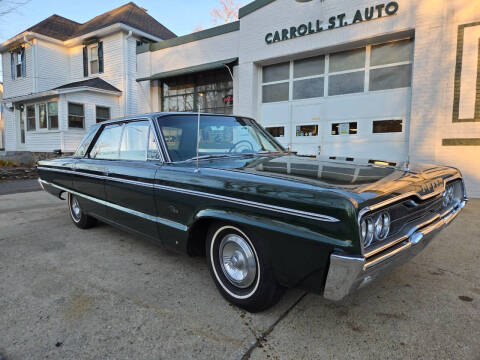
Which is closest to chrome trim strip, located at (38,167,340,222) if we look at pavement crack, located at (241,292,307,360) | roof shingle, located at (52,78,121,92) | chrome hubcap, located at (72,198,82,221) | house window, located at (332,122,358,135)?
pavement crack, located at (241,292,307,360)

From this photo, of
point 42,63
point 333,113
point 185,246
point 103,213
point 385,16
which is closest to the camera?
point 185,246

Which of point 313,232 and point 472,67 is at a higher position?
point 472,67

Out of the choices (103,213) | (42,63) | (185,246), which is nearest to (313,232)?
(185,246)

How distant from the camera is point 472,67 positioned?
265 inches

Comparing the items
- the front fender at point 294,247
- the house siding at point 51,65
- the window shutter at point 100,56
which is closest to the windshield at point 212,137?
the front fender at point 294,247

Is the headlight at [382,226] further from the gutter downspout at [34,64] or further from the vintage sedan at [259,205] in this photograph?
the gutter downspout at [34,64]

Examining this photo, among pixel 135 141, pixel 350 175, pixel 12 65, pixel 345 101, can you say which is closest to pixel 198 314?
pixel 350 175

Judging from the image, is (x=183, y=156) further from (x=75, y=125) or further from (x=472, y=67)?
(x=75, y=125)

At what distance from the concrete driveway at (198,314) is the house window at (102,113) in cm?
1294

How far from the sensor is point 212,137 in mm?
3133

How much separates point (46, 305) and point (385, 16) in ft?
29.2

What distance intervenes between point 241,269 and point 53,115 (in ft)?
50.5

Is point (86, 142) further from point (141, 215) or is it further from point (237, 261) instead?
point (237, 261)

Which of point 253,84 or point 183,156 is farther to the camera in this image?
point 253,84
